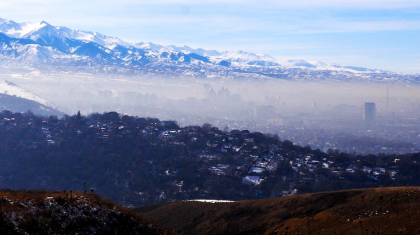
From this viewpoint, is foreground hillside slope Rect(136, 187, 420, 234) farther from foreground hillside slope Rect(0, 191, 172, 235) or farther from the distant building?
the distant building

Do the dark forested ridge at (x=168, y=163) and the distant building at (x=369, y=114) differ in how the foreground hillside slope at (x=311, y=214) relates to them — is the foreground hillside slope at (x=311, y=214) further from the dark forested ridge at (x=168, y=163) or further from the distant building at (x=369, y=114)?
the distant building at (x=369, y=114)

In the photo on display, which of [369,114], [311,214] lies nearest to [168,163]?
[311,214]

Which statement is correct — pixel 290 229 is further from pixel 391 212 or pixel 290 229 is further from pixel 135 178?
pixel 135 178

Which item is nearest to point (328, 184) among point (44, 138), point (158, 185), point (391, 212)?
point (158, 185)

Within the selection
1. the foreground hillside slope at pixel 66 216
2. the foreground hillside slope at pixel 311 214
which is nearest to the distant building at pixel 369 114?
the foreground hillside slope at pixel 311 214

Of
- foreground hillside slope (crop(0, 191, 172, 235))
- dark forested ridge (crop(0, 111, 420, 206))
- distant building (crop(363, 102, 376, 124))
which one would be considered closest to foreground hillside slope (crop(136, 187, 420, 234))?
foreground hillside slope (crop(0, 191, 172, 235))

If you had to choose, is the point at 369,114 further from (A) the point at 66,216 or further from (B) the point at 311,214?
(A) the point at 66,216
